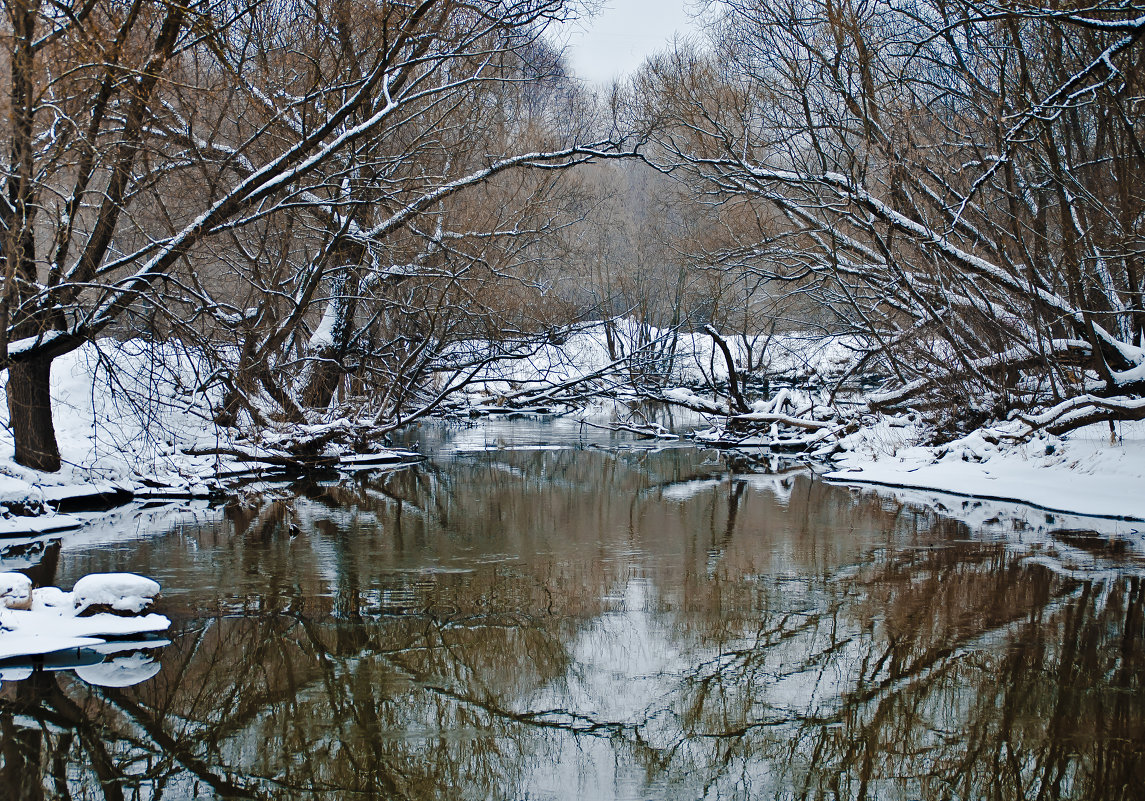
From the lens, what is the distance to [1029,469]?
43.2ft

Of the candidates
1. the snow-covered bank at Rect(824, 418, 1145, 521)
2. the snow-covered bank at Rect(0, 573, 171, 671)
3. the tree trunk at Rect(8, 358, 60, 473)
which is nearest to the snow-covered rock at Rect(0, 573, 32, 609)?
the snow-covered bank at Rect(0, 573, 171, 671)

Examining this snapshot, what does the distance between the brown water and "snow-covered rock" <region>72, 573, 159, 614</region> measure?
1.47ft

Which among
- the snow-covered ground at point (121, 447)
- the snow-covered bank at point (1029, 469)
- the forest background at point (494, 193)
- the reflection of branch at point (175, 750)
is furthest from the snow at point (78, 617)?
the snow-covered bank at point (1029, 469)

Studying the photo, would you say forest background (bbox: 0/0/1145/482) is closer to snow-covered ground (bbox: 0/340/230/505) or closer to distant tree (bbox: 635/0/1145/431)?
distant tree (bbox: 635/0/1145/431)

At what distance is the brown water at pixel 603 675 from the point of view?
420 centimetres

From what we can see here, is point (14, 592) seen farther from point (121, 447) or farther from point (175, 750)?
point (121, 447)

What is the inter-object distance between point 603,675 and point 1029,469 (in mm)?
9828

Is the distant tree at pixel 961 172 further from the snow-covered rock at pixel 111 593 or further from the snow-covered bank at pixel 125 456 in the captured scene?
the snow-covered rock at pixel 111 593

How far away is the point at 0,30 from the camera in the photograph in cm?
816

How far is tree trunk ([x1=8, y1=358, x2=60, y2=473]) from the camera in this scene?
11.1 m

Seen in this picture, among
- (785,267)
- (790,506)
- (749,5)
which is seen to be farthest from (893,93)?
(790,506)

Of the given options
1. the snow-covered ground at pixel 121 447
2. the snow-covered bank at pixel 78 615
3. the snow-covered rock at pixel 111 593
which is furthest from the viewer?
the snow-covered ground at pixel 121 447

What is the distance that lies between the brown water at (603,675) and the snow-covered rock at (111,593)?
0.45m

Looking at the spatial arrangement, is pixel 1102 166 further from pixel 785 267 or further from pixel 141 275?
pixel 141 275
